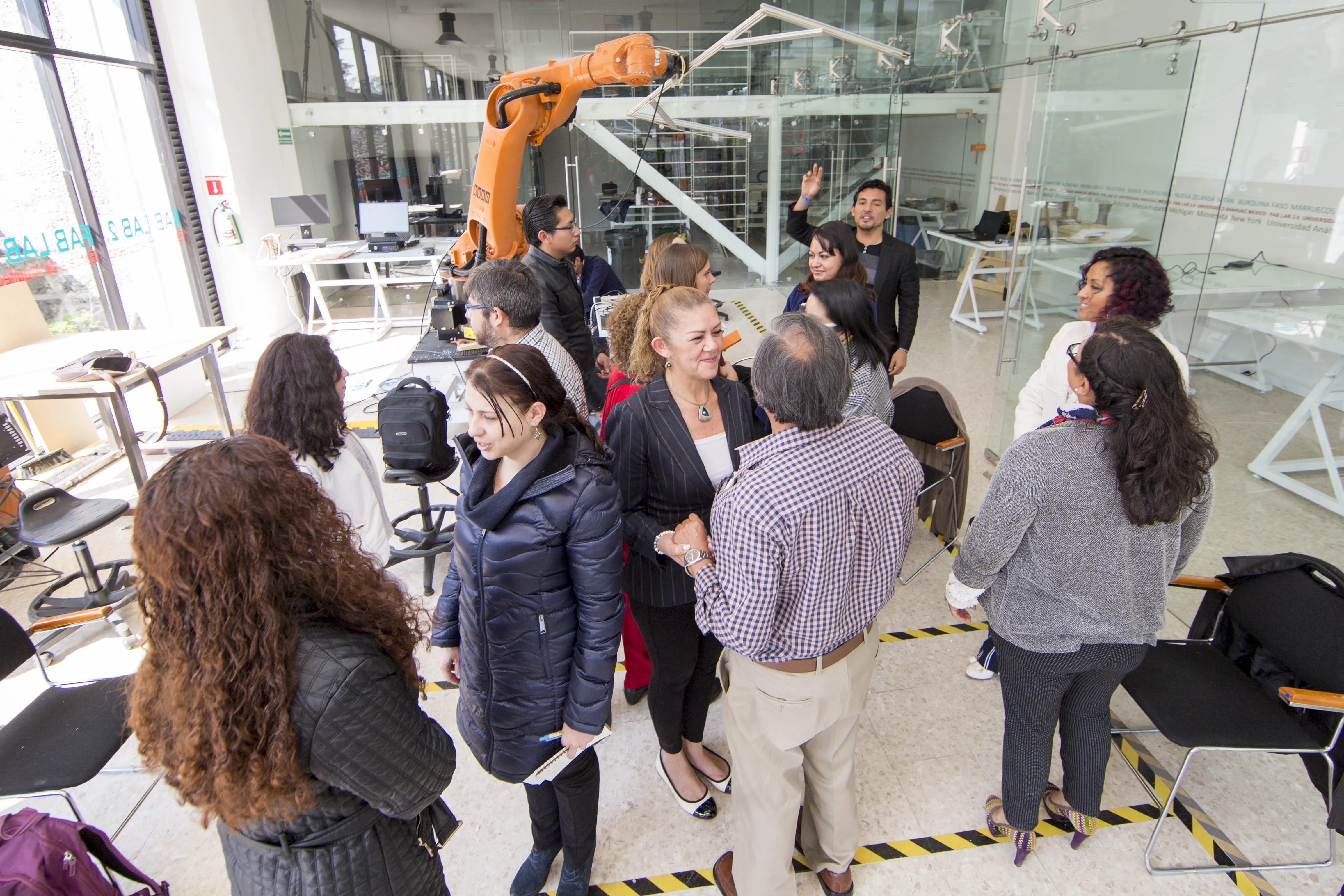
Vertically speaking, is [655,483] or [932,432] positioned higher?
[655,483]

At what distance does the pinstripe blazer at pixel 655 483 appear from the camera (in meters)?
2.05

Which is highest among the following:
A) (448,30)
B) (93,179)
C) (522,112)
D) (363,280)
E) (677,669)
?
(448,30)

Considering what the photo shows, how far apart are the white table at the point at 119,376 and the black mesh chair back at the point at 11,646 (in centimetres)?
191

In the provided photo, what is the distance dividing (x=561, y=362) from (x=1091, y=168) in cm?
342

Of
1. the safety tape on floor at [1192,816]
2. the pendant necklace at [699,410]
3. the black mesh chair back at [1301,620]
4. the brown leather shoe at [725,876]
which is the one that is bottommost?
the safety tape on floor at [1192,816]

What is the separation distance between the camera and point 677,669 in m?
2.19

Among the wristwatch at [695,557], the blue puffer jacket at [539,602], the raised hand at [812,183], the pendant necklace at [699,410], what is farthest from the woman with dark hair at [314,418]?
the raised hand at [812,183]

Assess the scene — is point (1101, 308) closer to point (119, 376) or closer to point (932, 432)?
point (932, 432)

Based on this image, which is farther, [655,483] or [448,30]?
[448,30]

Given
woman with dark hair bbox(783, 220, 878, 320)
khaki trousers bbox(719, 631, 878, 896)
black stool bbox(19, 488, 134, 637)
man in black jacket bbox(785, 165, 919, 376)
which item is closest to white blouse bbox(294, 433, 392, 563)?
khaki trousers bbox(719, 631, 878, 896)

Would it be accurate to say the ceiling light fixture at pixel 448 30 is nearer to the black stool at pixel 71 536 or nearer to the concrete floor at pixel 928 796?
the black stool at pixel 71 536

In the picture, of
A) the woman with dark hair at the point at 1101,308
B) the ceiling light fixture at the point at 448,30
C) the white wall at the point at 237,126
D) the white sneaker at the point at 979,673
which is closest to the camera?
the woman with dark hair at the point at 1101,308

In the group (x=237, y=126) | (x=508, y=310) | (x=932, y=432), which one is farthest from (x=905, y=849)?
(x=237, y=126)

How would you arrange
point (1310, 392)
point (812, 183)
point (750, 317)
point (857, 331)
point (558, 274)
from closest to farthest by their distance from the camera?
point (857, 331) < point (1310, 392) < point (558, 274) < point (812, 183) < point (750, 317)
